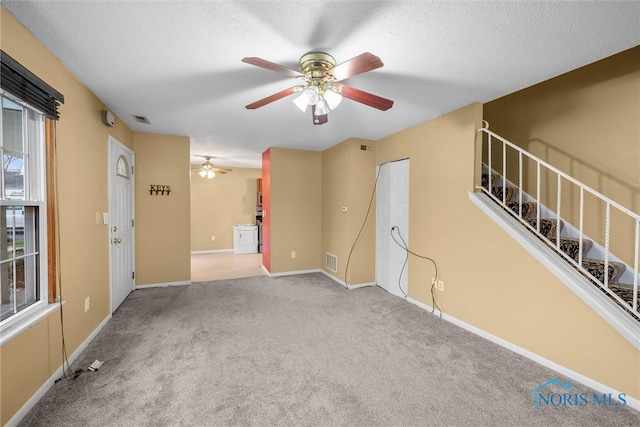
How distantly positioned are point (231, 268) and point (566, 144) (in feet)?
18.2

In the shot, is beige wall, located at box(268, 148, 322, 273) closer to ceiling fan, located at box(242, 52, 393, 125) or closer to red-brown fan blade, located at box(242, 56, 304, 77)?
ceiling fan, located at box(242, 52, 393, 125)

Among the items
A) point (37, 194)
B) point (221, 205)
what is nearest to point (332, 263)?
point (37, 194)

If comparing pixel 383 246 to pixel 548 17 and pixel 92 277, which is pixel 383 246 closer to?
pixel 548 17

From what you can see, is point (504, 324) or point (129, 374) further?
point (504, 324)

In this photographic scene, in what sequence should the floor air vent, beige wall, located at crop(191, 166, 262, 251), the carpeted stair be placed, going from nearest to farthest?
the carpeted stair, the floor air vent, beige wall, located at crop(191, 166, 262, 251)

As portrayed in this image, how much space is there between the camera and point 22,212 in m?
1.70

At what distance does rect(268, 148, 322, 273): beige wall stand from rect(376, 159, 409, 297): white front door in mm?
1366

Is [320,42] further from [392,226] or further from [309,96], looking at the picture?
[392,226]

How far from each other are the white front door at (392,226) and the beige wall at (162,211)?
3.08m

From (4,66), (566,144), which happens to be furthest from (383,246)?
(4,66)

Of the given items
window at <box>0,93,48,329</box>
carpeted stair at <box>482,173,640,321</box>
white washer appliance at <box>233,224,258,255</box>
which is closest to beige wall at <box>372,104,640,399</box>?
carpeted stair at <box>482,173,640,321</box>

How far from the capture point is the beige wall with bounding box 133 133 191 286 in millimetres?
3936

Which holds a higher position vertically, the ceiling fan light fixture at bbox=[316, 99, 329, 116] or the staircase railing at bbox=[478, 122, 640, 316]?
the ceiling fan light fixture at bbox=[316, 99, 329, 116]

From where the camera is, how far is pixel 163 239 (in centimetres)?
407
